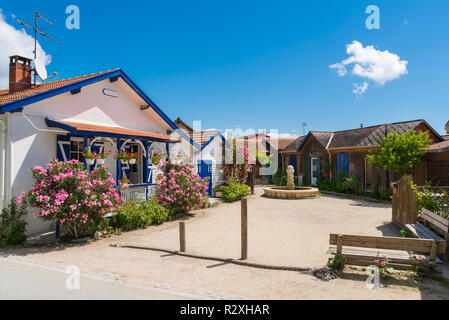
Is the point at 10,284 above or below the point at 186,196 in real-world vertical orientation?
below

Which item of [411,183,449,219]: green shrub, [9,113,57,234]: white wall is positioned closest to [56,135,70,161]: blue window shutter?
[9,113,57,234]: white wall

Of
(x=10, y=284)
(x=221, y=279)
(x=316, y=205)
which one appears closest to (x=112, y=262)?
(x=10, y=284)

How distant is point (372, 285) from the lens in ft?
16.6

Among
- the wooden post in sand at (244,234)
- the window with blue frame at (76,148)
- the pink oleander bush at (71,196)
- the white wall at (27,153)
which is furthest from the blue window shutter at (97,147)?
the wooden post in sand at (244,234)

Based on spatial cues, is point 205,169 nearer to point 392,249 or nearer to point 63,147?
Result: point 63,147

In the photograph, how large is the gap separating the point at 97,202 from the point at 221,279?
4719 mm

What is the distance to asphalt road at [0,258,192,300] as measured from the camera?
468 centimetres

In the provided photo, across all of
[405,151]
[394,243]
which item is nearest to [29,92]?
[394,243]

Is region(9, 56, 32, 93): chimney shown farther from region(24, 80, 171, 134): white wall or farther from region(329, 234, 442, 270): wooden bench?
region(329, 234, 442, 270): wooden bench

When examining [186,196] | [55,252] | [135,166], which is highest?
[135,166]

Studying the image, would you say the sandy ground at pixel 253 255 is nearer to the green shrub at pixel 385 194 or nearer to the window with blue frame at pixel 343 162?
the green shrub at pixel 385 194

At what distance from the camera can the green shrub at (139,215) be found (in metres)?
9.83
